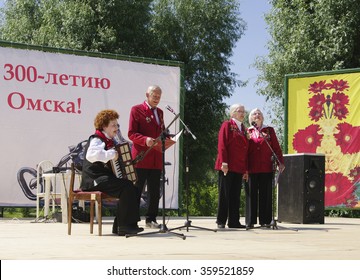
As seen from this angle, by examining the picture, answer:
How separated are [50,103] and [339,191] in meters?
5.14

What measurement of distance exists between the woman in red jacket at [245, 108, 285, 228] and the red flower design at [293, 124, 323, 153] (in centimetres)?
381

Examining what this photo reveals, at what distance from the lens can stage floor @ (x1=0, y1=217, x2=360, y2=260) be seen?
5016 millimetres

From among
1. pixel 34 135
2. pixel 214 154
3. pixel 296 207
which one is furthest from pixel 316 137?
pixel 214 154

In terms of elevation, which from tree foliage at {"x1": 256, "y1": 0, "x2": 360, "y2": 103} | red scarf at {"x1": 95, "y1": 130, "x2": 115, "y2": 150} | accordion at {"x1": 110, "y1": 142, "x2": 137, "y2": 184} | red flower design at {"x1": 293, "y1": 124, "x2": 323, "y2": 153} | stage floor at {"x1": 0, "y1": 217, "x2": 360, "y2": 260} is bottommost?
stage floor at {"x1": 0, "y1": 217, "x2": 360, "y2": 260}

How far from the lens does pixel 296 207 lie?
1020cm

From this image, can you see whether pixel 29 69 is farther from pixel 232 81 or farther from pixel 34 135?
pixel 232 81

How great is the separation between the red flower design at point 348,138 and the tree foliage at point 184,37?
33.2 ft

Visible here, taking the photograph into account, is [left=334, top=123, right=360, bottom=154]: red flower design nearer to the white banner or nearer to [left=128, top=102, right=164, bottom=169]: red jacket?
the white banner

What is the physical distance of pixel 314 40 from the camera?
17.8 metres

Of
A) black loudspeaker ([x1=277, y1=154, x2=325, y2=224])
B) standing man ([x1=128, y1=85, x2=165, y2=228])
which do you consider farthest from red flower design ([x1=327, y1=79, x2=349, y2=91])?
standing man ([x1=128, y1=85, x2=165, y2=228])

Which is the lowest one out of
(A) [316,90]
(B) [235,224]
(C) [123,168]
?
(B) [235,224]

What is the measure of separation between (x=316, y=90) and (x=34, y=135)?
4921 millimetres

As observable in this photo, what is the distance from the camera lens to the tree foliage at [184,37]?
22625 mm

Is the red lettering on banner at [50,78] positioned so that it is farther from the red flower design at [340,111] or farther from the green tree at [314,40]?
the green tree at [314,40]
